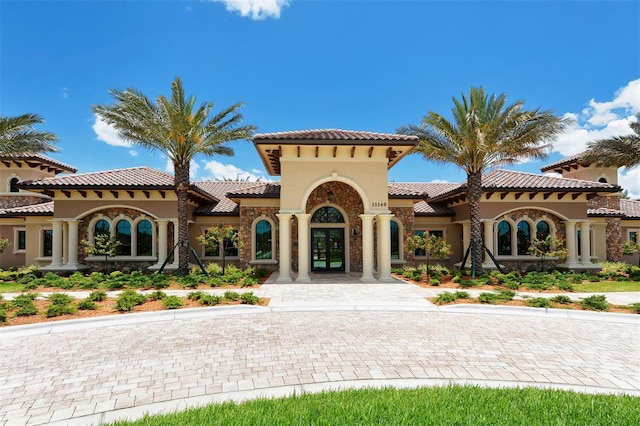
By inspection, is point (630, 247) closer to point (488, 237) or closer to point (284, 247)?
point (488, 237)

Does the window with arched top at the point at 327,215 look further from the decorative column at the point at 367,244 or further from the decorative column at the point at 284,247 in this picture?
the decorative column at the point at 284,247

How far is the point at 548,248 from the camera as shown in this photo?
18531 mm

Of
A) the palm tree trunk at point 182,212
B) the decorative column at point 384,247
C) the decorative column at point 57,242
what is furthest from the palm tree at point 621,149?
the decorative column at point 57,242

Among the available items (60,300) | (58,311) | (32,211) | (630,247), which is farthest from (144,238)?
(630,247)

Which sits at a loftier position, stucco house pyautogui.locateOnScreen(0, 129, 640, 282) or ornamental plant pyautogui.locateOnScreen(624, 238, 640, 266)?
stucco house pyautogui.locateOnScreen(0, 129, 640, 282)

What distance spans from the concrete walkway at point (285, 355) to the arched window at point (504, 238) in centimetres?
1055

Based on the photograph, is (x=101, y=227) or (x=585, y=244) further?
(x=585, y=244)

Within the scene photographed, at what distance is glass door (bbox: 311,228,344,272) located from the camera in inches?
762

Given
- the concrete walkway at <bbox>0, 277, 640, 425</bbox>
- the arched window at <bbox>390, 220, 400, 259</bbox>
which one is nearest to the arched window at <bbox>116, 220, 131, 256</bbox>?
the concrete walkway at <bbox>0, 277, 640, 425</bbox>

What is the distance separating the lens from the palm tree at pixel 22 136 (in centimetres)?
1672

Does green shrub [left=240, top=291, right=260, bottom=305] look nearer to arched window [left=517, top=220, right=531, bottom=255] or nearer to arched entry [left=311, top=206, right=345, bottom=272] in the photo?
arched entry [left=311, top=206, right=345, bottom=272]

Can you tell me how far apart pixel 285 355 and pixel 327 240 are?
1316 cm

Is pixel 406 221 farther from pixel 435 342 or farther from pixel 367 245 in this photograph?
pixel 435 342

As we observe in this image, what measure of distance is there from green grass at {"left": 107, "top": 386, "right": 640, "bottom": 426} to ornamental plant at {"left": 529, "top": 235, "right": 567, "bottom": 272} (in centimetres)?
1530
